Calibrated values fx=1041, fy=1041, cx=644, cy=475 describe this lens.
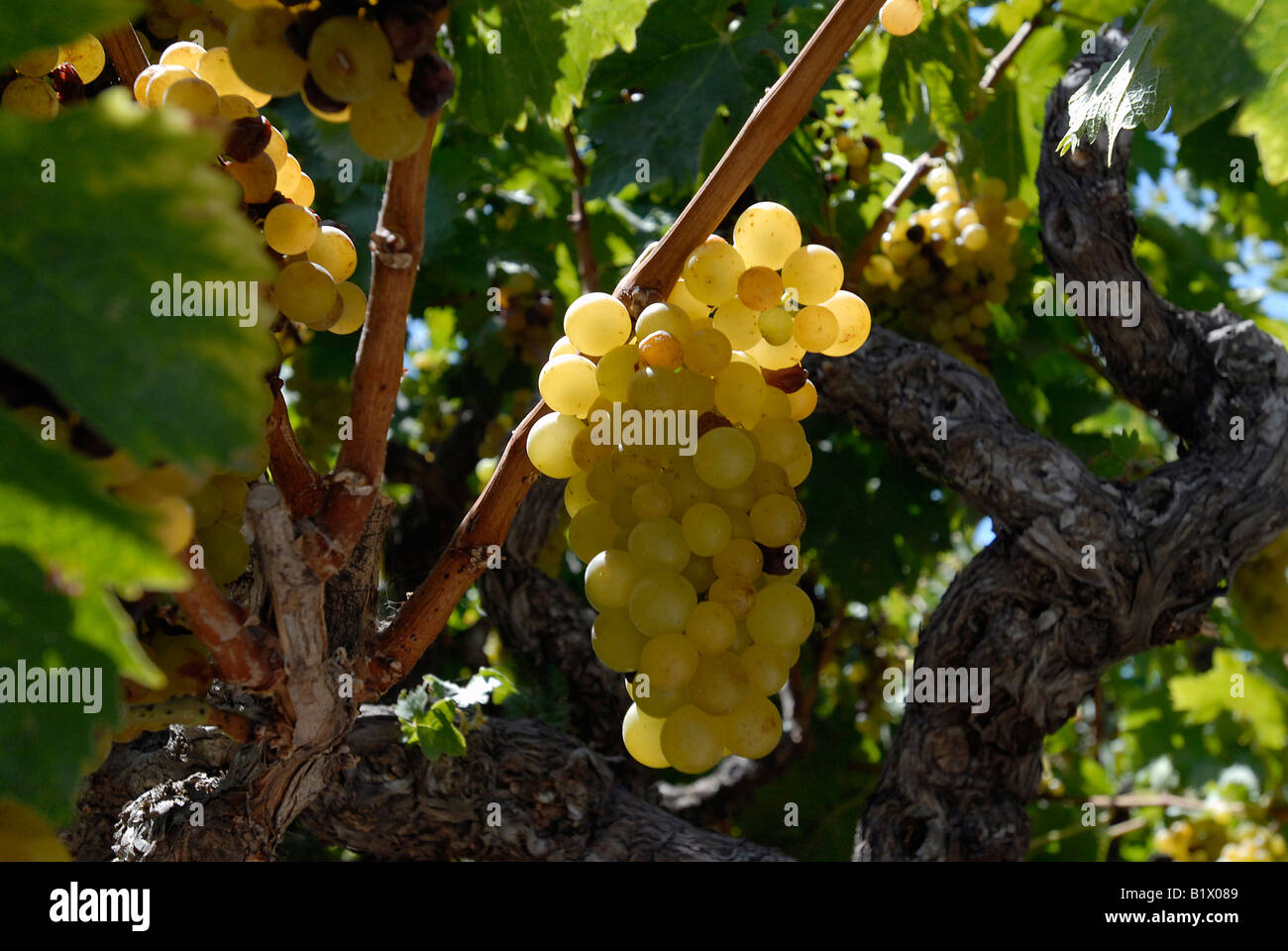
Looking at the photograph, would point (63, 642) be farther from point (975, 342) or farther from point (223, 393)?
point (975, 342)

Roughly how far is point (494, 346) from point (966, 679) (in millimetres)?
1395

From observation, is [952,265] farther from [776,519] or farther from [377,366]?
[377,366]

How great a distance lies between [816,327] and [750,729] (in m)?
0.31

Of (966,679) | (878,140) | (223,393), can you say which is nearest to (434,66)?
(223,393)

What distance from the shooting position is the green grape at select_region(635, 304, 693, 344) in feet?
2.47

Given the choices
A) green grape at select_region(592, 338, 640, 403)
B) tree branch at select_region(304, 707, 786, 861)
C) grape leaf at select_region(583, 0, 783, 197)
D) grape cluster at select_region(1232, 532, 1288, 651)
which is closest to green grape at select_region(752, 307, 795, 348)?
green grape at select_region(592, 338, 640, 403)

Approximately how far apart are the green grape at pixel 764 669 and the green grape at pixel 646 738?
0.08 m

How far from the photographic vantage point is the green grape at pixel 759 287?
0.77 metres

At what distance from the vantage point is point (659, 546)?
76 cm

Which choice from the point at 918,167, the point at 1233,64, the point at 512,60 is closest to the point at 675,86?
the point at 918,167

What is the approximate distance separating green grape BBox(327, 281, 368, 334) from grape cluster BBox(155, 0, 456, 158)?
0.23 m

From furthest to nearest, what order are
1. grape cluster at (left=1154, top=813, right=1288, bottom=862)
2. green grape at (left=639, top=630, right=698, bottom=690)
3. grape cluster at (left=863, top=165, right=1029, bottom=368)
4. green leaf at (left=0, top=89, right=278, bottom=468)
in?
grape cluster at (left=1154, top=813, right=1288, bottom=862)
grape cluster at (left=863, top=165, right=1029, bottom=368)
green grape at (left=639, top=630, right=698, bottom=690)
green leaf at (left=0, top=89, right=278, bottom=468)

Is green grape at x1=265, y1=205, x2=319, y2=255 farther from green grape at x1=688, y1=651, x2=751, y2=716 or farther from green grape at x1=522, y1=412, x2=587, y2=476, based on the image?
green grape at x1=688, y1=651, x2=751, y2=716

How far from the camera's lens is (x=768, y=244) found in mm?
798
